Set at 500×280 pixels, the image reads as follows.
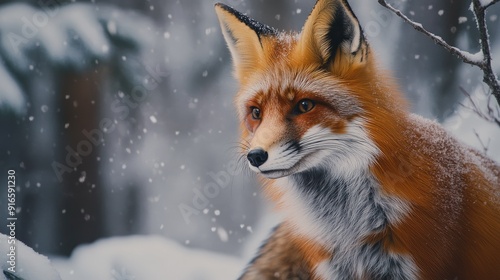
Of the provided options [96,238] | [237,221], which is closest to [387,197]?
[237,221]

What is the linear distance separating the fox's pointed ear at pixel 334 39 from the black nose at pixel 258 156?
0.37 meters

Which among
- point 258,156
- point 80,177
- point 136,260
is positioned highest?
point 258,156

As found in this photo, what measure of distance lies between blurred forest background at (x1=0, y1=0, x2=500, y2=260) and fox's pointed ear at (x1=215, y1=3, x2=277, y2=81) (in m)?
0.43

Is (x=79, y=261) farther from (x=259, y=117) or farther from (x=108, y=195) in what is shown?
(x=259, y=117)

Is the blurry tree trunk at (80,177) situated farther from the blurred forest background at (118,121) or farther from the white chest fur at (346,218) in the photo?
the white chest fur at (346,218)

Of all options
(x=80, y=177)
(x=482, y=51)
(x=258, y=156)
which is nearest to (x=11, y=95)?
(x=80, y=177)

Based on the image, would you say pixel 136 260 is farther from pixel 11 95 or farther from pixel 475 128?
pixel 475 128

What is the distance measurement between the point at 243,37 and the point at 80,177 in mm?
1128

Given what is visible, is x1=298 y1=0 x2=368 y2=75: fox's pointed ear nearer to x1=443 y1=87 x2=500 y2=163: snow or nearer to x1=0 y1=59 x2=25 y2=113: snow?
x1=443 y1=87 x2=500 y2=163: snow

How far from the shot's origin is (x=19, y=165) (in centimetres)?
242

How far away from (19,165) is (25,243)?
37cm

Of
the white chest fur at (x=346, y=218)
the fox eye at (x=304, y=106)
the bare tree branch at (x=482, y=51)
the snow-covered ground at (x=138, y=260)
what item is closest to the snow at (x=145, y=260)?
the snow-covered ground at (x=138, y=260)

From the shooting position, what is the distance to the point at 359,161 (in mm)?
1600

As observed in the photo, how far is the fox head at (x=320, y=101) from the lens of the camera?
1.53 m
